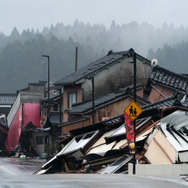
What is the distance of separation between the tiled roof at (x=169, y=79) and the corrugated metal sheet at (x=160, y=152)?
74.3 ft

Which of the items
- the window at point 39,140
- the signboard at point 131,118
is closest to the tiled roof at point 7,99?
the window at point 39,140

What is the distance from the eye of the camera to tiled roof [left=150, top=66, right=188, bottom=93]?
45.6 metres

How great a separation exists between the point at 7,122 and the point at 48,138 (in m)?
18.8

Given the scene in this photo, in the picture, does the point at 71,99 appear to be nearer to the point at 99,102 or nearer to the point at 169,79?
the point at 99,102

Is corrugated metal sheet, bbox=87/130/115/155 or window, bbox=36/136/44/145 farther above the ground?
window, bbox=36/136/44/145

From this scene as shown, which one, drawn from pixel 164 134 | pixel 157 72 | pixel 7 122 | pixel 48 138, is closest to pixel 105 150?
pixel 164 134

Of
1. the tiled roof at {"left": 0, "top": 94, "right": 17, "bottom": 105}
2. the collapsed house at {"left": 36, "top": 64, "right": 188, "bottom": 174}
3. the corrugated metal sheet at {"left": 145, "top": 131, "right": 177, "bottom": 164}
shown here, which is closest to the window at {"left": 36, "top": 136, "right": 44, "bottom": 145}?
the tiled roof at {"left": 0, "top": 94, "right": 17, "bottom": 105}

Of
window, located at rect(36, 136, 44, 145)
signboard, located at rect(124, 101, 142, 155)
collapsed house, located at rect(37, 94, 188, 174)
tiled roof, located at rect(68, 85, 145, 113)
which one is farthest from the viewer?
window, located at rect(36, 136, 44, 145)

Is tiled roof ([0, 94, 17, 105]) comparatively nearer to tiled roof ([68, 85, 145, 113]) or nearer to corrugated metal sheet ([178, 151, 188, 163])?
tiled roof ([68, 85, 145, 113])

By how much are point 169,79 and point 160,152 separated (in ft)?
79.7

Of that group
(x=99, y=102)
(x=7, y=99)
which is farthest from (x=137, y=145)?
(x=7, y=99)

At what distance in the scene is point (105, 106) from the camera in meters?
48.2

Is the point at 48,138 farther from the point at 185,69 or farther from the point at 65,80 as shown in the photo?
the point at 185,69

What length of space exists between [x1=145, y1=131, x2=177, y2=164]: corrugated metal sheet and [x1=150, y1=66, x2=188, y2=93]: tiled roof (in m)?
22.6
